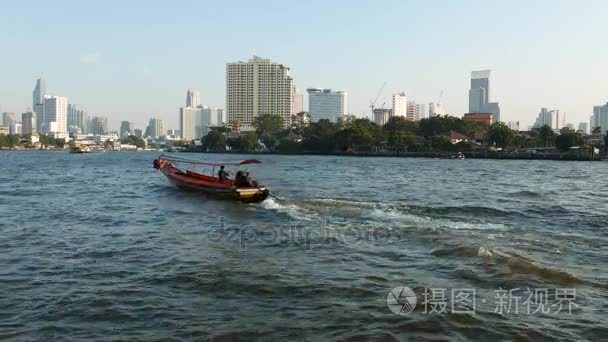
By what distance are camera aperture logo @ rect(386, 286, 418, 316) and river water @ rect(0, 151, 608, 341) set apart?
0.09 metres

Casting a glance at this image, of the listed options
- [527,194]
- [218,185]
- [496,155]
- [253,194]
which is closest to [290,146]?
[496,155]

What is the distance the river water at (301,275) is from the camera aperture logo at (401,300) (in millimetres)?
87

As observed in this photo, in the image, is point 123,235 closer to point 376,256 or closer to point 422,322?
point 376,256

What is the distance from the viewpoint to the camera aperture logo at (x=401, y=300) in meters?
9.09

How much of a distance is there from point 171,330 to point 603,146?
411 ft

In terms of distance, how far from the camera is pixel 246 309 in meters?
9.14

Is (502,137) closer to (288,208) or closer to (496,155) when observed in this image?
(496,155)

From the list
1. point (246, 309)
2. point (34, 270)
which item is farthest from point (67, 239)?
point (246, 309)

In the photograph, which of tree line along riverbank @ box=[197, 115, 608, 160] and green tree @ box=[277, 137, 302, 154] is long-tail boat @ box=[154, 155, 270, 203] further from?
green tree @ box=[277, 137, 302, 154]

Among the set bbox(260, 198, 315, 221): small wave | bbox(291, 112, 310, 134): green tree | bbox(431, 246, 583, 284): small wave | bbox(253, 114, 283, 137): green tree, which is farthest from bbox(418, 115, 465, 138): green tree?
bbox(431, 246, 583, 284): small wave

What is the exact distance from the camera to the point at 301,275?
11.4 meters

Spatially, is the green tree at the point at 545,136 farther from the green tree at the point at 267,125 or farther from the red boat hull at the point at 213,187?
the red boat hull at the point at 213,187

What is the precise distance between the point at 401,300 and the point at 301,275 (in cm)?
252

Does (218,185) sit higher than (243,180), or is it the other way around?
(243,180)
